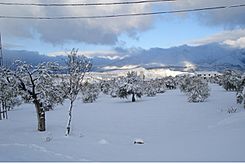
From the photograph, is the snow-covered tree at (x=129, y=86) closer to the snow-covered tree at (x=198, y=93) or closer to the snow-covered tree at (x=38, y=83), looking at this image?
the snow-covered tree at (x=198, y=93)

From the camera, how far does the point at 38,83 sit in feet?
89.3

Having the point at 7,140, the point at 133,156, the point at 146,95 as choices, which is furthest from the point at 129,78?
the point at 133,156

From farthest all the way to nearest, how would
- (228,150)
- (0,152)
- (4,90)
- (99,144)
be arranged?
(4,90) → (99,144) → (0,152) → (228,150)

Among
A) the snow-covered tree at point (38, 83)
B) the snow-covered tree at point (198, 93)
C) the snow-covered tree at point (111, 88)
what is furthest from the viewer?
the snow-covered tree at point (111, 88)

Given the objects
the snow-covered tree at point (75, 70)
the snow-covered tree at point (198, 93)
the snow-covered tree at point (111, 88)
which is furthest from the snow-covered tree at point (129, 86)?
the snow-covered tree at point (75, 70)

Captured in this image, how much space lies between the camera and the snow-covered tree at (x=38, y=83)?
26.7m

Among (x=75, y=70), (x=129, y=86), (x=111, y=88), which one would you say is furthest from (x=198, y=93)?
(x=75, y=70)

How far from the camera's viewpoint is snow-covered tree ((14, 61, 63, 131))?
87.5ft

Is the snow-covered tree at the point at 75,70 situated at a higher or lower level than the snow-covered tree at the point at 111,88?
higher

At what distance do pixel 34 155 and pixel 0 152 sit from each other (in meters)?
1.98

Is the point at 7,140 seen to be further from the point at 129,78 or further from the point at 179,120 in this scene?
the point at 129,78

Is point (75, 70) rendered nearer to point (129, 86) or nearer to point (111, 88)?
point (129, 86)

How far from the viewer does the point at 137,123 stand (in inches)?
1369

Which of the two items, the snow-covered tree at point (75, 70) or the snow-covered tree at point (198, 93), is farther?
the snow-covered tree at point (198, 93)
